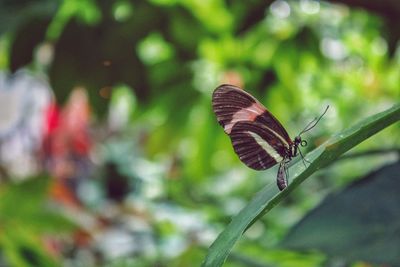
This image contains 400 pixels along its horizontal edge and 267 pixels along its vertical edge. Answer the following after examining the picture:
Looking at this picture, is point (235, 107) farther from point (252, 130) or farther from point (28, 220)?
point (28, 220)

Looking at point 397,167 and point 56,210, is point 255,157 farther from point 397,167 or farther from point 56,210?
point 56,210

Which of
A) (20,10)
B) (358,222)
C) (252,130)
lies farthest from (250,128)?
(20,10)

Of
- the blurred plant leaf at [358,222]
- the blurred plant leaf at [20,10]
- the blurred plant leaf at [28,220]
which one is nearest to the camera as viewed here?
the blurred plant leaf at [358,222]

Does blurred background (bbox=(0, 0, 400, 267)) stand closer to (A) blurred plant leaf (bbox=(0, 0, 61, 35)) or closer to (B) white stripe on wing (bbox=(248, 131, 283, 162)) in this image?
Answer: (A) blurred plant leaf (bbox=(0, 0, 61, 35))

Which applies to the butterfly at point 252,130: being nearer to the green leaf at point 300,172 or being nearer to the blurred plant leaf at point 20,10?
the green leaf at point 300,172

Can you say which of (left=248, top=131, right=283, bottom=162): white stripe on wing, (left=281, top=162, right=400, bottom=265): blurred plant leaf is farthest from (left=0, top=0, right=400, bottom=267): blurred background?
(left=248, top=131, right=283, bottom=162): white stripe on wing

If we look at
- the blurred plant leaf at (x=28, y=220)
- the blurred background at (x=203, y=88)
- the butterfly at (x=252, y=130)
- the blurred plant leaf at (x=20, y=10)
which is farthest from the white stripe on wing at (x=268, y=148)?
the blurred plant leaf at (x=28, y=220)
